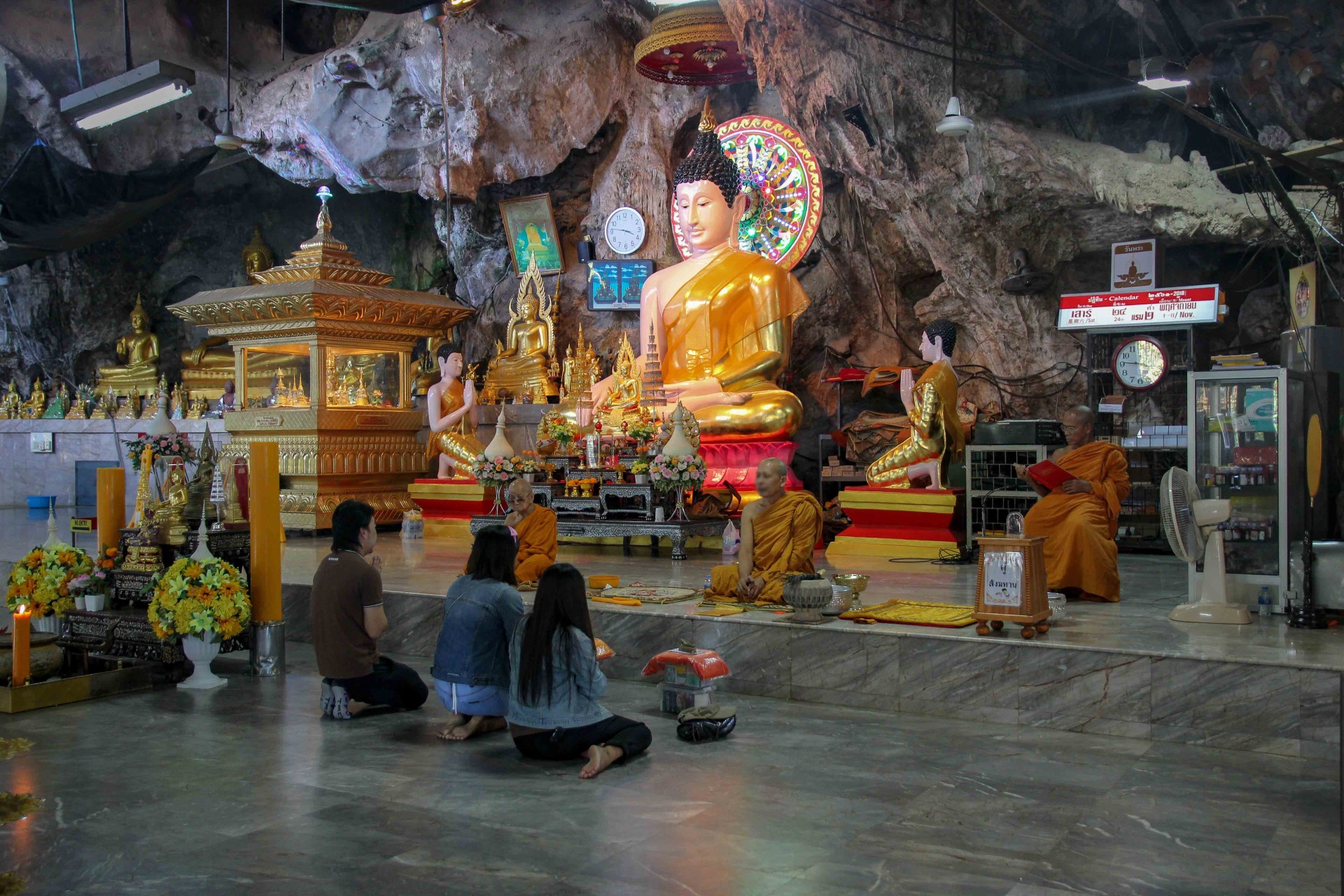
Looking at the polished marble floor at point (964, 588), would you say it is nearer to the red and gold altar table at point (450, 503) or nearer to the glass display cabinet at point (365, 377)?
the red and gold altar table at point (450, 503)

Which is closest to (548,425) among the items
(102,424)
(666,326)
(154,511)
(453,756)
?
(666,326)

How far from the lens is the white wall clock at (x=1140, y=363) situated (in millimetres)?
8445

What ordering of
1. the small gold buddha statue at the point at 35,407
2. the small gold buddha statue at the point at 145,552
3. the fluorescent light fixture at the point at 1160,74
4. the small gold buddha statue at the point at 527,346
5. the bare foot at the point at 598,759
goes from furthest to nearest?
the small gold buddha statue at the point at 35,407 < the small gold buddha statue at the point at 527,346 < the fluorescent light fixture at the point at 1160,74 < the small gold buddha statue at the point at 145,552 < the bare foot at the point at 598,759

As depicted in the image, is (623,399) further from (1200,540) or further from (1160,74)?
(1200,540)

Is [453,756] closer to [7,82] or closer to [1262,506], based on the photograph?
[1262,506]

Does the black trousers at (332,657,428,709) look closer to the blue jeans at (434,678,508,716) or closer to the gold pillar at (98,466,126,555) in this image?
the blue jeans at (434,678,508,716)

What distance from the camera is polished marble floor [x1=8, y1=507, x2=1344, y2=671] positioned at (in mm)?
4242

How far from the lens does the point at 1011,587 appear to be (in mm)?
4492

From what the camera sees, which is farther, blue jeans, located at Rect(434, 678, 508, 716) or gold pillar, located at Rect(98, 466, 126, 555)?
gold pillar, located at Rect(98, 466, 126, 555)

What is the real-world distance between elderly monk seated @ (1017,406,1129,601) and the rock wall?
2.44m

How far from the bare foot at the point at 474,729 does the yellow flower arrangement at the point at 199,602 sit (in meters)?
1.47

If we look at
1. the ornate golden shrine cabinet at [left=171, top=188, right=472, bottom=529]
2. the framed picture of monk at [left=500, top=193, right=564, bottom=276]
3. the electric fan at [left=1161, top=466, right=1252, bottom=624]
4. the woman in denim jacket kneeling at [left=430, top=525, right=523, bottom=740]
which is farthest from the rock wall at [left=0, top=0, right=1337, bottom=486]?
the woman in denim jacket kneeling at [left=430, top=525, right=523, bottom=740]

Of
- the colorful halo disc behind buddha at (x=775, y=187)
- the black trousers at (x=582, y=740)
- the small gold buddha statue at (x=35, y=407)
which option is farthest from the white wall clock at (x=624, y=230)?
the black trousers at (x=582, y=740)

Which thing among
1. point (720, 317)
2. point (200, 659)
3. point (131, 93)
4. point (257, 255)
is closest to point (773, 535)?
point (200, 659)
